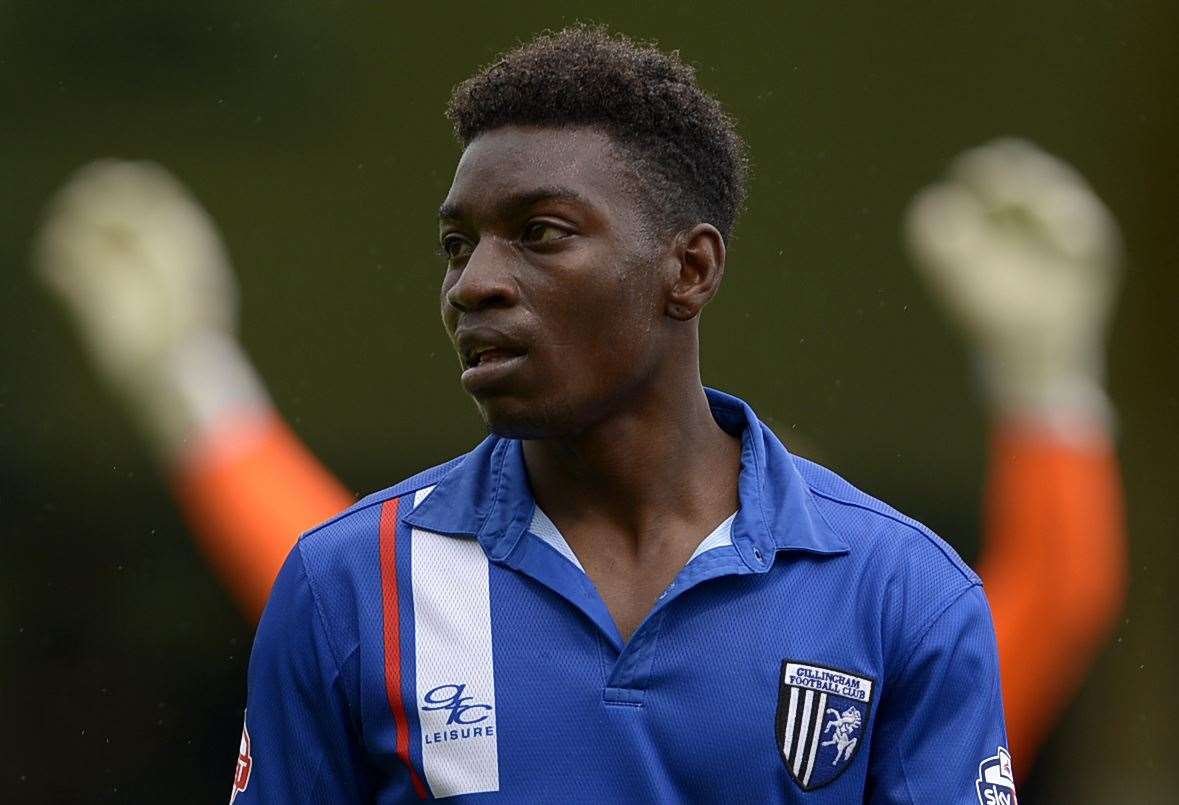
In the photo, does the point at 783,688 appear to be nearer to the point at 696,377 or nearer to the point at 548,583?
the point at 548,583

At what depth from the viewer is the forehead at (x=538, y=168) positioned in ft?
6.53

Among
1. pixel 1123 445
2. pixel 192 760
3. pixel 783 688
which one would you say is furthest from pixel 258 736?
pixel 1123 445

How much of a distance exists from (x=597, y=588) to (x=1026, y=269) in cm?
154

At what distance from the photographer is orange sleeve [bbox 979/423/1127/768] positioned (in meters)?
3.18

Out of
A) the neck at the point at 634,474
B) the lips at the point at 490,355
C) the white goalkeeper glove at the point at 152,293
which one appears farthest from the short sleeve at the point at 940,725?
the white goalkeeper glove at the point at 152,293

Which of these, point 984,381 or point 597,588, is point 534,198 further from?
point 984,381

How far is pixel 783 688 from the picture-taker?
1930mm

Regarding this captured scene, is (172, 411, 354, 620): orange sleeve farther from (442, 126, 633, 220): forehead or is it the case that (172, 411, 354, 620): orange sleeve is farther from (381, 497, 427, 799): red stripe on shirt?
(442, 126, 633, 220): forehead

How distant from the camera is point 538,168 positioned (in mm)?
1995

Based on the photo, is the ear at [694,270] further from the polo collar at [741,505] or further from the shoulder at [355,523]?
the shoulder at [355,523]

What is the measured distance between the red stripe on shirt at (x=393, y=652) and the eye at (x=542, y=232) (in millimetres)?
394

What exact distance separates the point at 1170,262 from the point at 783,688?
171 centimetres

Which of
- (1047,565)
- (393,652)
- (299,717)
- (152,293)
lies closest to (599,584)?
(393,652)

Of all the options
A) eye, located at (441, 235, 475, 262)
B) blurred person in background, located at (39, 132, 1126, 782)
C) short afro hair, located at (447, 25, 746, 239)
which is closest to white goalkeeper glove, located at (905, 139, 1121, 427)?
blurred person in background, located at (39, 132, 1126, 782)
